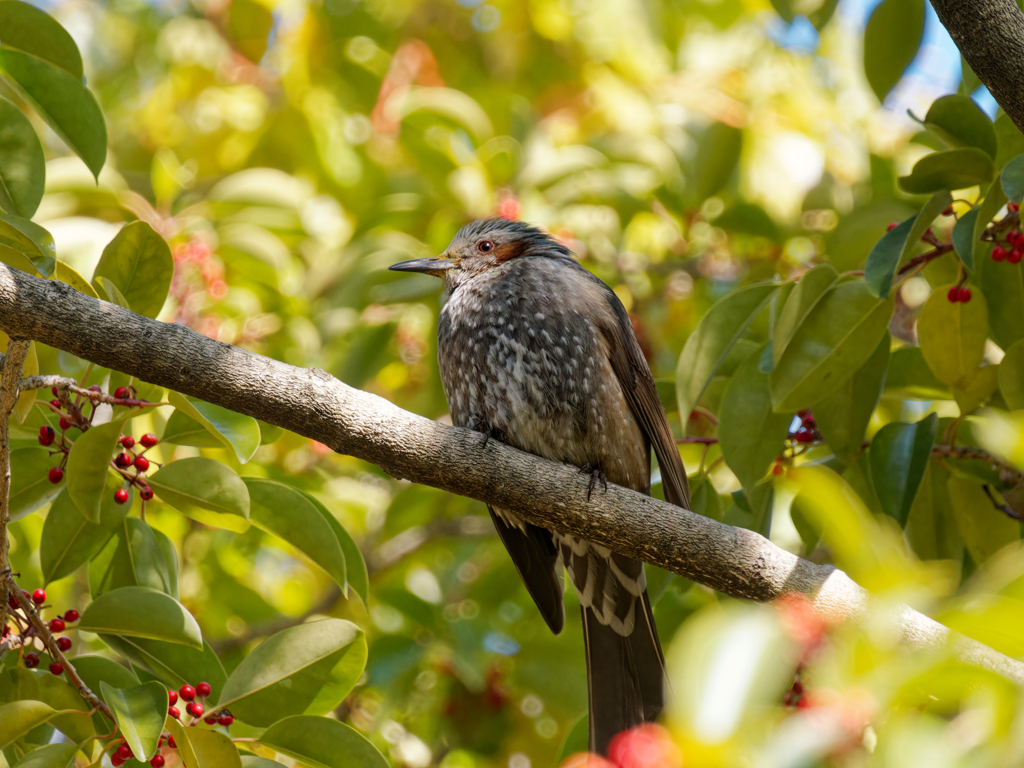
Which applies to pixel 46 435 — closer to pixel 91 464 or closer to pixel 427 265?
pixel 91 464

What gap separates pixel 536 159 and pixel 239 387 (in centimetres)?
232

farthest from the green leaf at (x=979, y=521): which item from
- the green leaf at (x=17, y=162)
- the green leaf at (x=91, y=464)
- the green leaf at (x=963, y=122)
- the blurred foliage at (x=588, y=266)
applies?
the green leaf at (x=17, y=162)

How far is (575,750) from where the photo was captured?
7.95 ft

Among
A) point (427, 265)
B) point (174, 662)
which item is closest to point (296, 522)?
point (174, 662)

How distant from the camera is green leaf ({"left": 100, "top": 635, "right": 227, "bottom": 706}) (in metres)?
2.20

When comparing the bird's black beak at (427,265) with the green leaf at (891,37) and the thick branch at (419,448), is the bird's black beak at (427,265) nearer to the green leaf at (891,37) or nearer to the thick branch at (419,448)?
the thick branch at (419,448)

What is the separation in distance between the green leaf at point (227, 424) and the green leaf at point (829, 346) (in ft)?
4.27

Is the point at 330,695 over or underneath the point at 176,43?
underneath

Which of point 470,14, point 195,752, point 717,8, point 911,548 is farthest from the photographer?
point 470,14

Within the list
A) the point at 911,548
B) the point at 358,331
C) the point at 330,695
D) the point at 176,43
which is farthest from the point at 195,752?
the point at 176,43

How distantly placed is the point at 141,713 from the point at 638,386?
194 cm

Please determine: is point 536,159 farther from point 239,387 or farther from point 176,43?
point 176,43

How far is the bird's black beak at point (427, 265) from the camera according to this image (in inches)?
141

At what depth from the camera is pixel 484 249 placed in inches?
147
